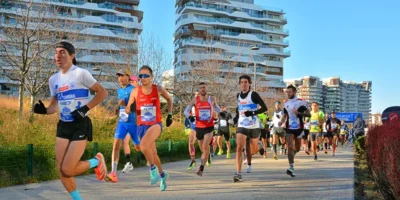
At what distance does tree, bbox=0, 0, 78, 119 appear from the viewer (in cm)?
1894

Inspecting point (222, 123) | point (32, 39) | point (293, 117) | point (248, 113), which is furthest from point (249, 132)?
point (32, 39)

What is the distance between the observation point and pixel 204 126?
10.5 m

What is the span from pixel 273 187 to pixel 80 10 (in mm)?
74905

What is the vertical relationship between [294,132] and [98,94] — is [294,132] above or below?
below

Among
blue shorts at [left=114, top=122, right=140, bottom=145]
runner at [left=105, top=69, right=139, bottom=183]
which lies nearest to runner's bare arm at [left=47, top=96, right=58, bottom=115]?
runner at [left=105, top=69, right=139, bottom=183]

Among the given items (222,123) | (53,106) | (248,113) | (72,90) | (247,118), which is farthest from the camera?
(222,123)

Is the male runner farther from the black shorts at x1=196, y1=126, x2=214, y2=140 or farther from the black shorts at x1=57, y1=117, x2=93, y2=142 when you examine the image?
the black shorts at x1=196, y1=126, x2=214, y2=140

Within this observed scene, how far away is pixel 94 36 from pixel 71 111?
35.8m

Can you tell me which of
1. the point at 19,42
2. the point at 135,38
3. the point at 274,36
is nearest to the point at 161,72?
the point at 135,38

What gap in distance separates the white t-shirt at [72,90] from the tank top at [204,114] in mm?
4975

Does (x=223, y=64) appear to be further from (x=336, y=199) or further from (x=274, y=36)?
(x=274, y=36)

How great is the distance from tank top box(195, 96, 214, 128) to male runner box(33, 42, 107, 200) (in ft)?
15.7

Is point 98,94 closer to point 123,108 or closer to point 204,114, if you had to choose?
point 123,108

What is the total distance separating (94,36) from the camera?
131ft
